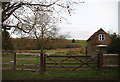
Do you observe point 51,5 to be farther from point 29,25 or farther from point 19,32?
point 19,32

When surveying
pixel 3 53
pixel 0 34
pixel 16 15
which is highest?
pixel 16 15

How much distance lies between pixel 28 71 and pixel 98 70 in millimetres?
4207

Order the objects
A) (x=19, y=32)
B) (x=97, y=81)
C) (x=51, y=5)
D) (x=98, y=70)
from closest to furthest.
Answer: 1. (x=97, y=81)
2. (x=51, y=5)
3. (x=19, y=32)
4. (x=98, y=70)

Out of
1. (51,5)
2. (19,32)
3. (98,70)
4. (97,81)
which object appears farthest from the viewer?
(98,70)

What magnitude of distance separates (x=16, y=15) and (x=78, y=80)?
4.63 m

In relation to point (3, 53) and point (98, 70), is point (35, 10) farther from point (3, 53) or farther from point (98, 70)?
point (98, 70)

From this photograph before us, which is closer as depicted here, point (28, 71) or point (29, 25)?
point (29, 25)

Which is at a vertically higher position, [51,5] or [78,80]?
[51,5]

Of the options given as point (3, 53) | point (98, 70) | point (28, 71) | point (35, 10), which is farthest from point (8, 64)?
point (98, 70)

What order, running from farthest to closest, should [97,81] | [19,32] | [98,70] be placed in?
[98,70], [19,32], [97,81]

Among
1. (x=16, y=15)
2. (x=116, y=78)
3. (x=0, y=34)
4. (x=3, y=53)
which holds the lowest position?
(x=116, y=78)

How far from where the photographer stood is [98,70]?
9578 millimetres

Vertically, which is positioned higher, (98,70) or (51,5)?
(51,5)

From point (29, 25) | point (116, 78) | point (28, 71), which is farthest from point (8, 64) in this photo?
point (116, 78)
